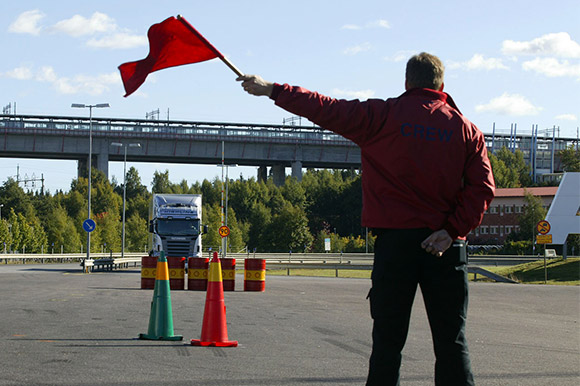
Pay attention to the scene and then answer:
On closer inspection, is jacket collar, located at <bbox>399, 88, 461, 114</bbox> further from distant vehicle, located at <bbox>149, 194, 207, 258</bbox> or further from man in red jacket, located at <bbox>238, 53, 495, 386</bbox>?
distant vehicle, located at <bbox>149, 194, 207, 258</bbox>

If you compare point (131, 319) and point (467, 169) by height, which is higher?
point (467, 169)

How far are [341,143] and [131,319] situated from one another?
260 feet

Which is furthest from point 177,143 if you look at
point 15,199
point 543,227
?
point 543,227

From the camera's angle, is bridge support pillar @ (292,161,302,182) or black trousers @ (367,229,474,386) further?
bridge support pillar @ (292,161,302,182)

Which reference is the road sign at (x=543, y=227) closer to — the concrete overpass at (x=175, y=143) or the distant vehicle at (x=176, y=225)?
the distant vehicle at (x=176, y=225)

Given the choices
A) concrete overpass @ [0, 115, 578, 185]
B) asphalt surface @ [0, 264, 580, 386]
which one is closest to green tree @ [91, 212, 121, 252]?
concrete overpass @ [0, 115, 578, 185]

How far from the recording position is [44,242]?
286 ft

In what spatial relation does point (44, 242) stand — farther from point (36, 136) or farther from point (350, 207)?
point (350, 207)

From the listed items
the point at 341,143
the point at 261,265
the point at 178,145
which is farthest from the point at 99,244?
the point at 261,265

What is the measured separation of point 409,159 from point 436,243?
1.63ft

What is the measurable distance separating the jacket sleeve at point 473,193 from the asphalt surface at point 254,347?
2686mm

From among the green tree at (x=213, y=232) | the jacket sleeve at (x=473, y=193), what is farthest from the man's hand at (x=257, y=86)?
the green tree at (x=213, y=232)

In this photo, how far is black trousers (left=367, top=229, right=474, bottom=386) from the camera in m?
4.63

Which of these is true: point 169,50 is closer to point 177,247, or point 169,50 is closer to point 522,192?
point 177,247
